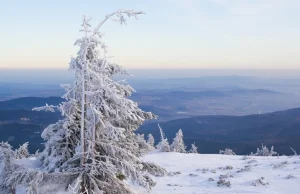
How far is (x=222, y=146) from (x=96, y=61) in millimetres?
145625

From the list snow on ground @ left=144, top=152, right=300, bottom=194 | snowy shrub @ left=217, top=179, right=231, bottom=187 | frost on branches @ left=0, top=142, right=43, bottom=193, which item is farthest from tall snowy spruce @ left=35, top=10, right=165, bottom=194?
snowy shrub @ left=217, top=179, right=231, bottom=187

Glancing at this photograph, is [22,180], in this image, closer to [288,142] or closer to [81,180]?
[81,180]

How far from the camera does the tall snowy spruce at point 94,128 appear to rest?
34.5 ft

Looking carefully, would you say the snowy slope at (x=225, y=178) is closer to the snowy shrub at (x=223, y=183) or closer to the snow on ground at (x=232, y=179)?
the snow on ground at (x=232, y=179)

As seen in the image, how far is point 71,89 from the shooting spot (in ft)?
34.8

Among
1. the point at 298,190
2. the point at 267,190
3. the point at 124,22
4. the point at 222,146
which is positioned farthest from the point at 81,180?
the point at 222,146

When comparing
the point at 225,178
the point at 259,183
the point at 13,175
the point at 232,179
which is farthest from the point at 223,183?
the point at 13,175

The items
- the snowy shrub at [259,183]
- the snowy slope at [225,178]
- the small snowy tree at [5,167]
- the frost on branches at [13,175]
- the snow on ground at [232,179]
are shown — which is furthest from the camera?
the snowy shrub at [259,183]

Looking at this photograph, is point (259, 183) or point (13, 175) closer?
point (13, 175)

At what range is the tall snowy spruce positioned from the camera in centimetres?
1052

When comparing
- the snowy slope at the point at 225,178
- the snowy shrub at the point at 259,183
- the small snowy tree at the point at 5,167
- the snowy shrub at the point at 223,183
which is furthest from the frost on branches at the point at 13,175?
the snowy shrub at the point at 259,183

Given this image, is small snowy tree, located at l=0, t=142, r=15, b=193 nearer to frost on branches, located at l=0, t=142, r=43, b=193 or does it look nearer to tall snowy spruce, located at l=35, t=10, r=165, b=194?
frost on branches, located at l=0, t=142, r=43, b=193

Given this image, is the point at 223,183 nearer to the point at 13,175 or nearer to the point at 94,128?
the point at 94,128

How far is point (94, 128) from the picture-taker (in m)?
10.9
